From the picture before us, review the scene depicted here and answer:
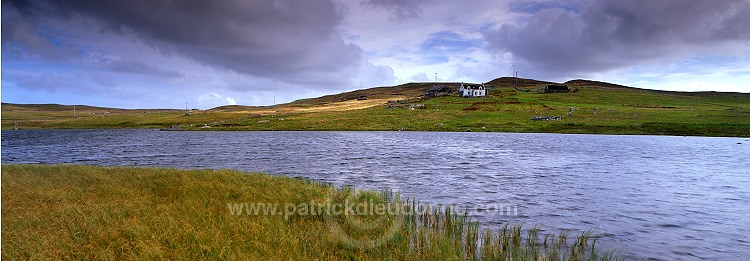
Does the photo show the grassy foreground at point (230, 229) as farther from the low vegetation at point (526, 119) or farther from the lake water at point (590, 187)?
the low vegetation at point (526, 119)

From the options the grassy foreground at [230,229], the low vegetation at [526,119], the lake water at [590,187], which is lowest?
the lake water at [590,187]

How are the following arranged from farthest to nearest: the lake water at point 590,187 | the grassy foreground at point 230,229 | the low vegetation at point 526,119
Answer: the low vegetation at point 526,119 → the lake water at point 590,187 → the grassy foreground at point 230,229

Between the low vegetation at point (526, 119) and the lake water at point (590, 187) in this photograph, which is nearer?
the lake water at point (590, 187)

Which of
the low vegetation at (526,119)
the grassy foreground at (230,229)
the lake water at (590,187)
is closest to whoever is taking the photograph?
the grassy foreground at (230,229)

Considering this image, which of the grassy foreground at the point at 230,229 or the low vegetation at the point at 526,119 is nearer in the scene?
the grassy foreground at the point at 230,229

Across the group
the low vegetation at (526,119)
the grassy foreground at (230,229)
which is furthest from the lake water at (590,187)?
the low vegetation at (526,119)

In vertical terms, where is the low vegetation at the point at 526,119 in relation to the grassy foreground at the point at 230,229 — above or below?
above

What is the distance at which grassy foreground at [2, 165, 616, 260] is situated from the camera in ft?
42.3

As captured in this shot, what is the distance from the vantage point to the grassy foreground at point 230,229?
42.3ft

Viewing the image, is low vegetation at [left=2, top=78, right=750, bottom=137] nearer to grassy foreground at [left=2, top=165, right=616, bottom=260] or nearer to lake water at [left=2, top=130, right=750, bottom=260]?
lake water at [left=2, top=130, right=750, bottom=260]

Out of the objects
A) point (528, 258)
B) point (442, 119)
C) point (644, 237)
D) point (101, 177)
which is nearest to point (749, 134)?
point (442, 119)

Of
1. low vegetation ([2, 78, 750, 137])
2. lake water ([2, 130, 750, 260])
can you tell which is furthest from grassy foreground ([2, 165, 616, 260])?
low vegetation ([2, 78, 750, 137])

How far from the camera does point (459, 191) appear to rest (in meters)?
29.7

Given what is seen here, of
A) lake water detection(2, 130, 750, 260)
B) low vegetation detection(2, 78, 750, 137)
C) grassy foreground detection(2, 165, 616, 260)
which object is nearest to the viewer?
grassy foreground detection(2, 165, 616, 260)
